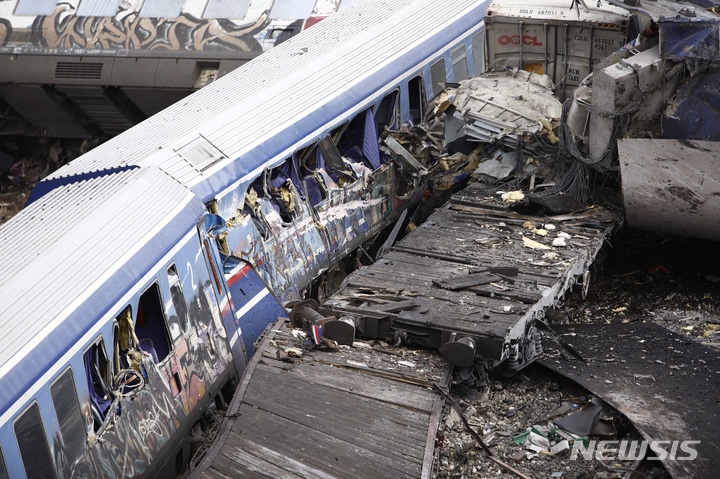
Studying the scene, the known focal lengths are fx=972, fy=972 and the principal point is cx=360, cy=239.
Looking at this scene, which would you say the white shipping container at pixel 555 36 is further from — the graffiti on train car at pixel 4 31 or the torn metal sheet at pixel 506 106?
the graffiti on train car at pixel 4 31

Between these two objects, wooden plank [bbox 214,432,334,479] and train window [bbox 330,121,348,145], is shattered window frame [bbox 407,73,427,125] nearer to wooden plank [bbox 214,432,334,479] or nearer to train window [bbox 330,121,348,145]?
train window [bbox 330,121,348,145]

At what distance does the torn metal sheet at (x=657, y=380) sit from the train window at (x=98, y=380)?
14.6 feet

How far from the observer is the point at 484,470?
8.66 m

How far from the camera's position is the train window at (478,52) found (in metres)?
17.0

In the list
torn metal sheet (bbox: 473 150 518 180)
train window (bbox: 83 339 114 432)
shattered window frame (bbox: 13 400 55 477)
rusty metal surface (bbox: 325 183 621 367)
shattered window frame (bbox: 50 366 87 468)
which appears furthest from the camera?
torn metal sheet (bbox: 473 150 518 180)

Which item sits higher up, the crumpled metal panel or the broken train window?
the crumpled metal panel

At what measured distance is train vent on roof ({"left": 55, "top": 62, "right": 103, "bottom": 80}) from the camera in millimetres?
18953

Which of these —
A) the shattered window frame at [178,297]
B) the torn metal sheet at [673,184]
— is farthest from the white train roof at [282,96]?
the torn metal sheet at [673,184]

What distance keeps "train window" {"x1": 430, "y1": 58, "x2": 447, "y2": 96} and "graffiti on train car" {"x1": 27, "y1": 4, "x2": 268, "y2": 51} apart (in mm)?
4102

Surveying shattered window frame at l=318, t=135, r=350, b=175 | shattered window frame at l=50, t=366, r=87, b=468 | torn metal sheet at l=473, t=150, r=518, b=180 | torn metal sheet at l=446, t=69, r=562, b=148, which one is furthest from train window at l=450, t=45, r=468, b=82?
shattered window frame at l=50, t=366, r=87, b=468

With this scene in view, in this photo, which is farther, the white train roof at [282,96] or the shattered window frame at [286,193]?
the shattered window frame at [286,193]

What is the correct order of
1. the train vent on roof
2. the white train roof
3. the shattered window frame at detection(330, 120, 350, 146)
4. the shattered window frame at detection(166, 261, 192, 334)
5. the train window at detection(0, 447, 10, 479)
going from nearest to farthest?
the train window at detection(0, 447, 10, 479), the shattered window frame at detection(166, 261, 192, 334), the white train roof, the shattered window frame at detection(330, 120, 350, 146), the train vent on roof

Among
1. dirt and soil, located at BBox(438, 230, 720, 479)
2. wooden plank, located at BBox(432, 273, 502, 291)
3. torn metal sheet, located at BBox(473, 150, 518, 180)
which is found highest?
wooden plank, located at BBox(432, 273, 502, 291)

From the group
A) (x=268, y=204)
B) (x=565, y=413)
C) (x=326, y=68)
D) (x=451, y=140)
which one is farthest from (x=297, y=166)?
(x=565, y=413)
